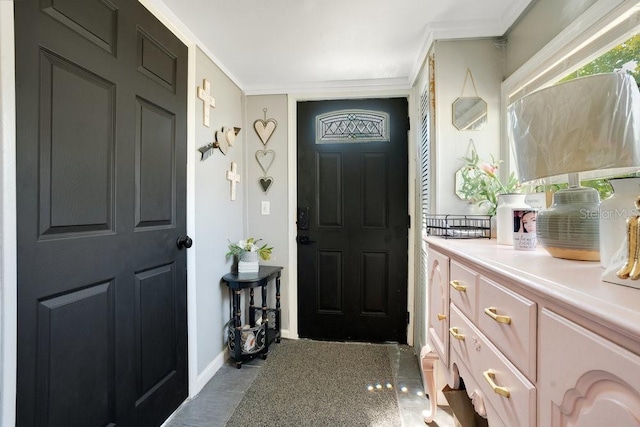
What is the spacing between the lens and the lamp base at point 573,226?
73 cm

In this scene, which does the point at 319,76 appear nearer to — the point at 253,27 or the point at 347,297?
the point at 253,27

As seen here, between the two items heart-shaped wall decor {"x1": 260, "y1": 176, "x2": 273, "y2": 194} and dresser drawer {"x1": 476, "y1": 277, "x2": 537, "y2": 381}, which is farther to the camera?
heart-shaped wall decor {"x1": 260, "y1": 176, "x2": 273, "y2": 194}

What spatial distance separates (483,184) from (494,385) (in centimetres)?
97

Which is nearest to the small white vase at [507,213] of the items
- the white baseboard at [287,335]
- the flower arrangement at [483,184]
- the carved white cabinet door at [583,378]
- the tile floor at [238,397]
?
the flower arrangement at [483,184]

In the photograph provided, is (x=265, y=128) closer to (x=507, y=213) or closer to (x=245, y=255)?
(x=245, y=255)

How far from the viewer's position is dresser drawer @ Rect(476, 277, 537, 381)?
59 cm

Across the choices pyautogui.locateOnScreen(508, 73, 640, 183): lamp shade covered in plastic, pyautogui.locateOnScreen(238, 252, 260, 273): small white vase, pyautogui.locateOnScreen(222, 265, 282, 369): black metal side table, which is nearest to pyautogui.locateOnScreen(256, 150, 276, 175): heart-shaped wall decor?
pyautogui.locateOnScreen(238, 252, 260, 273): small white vase

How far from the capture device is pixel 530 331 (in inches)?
23.1

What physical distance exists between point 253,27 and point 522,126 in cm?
155

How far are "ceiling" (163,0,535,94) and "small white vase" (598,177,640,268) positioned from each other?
126 centimetres

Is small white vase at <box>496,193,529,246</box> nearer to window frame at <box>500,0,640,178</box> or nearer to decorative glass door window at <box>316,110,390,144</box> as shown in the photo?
window frame at <box>500,0,640,178</box>

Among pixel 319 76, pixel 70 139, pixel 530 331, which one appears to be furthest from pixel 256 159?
pixel 530 331

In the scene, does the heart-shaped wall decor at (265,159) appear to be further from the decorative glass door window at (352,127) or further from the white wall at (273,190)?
the decorative glass door window at (352,127)

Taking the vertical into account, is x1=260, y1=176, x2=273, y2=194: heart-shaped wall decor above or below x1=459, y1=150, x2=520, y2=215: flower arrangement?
above
